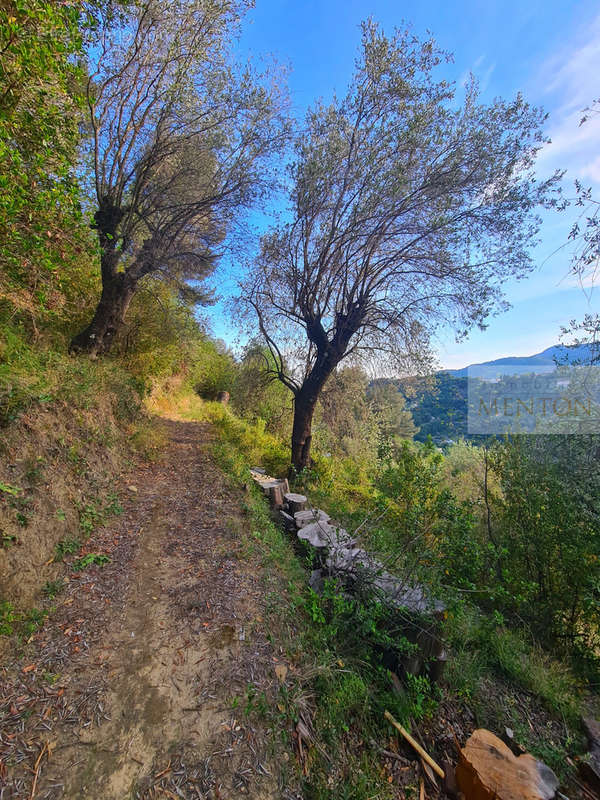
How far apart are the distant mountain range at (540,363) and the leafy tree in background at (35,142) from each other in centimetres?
665

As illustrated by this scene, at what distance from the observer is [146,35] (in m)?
5.32

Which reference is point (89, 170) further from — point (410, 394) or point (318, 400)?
point (410, 394)

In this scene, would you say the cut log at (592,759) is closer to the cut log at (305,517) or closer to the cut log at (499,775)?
the cut log at (499,775)

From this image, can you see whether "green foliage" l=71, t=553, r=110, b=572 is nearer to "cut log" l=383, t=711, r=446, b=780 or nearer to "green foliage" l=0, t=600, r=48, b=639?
"green foliage" l=0, t=600, r=48, b=639

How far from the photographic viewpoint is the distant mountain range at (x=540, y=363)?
4328mm

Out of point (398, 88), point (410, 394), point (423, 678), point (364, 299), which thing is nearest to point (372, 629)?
point (423, 678)

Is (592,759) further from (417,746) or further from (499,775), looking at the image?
(417,746)

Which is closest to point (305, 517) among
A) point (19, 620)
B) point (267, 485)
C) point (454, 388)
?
point (267, 485)

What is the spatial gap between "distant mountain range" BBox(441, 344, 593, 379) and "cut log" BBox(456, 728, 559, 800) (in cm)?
459

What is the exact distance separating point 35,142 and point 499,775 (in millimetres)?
6494

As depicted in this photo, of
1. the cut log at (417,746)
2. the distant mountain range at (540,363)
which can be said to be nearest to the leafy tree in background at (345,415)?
the distant mountain range at (540,363)

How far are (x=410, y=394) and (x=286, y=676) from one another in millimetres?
6409

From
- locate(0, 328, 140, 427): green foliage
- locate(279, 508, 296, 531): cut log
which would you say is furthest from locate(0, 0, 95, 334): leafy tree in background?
locate(279, 508, 296, 531): cut log

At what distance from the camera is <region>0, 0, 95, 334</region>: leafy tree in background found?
8.07ft
